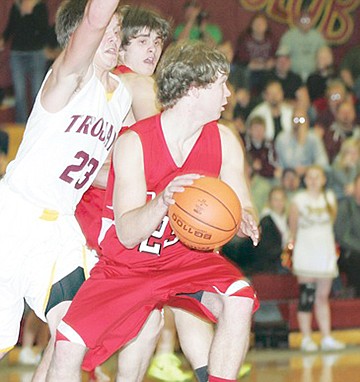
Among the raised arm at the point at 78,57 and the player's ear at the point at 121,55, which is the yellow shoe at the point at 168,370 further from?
the raised arm at the point at 78,57

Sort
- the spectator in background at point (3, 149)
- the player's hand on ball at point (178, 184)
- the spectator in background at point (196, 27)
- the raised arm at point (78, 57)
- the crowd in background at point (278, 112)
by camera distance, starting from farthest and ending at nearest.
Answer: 1. the spectator in background at point (196, 27)
2. the crowd in background at point (278, 112)
3. the spectator in background at point (3, 149)
4. the raised arm at point (78, 57)
5. the player's hand on ball at point (178, 184)

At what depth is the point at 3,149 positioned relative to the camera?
9633 mm

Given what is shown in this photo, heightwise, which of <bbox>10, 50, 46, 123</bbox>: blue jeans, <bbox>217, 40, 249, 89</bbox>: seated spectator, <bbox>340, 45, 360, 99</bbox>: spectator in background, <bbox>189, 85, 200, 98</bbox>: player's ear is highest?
<bbox>189, 85, 200, 98</bbox>: player's ear

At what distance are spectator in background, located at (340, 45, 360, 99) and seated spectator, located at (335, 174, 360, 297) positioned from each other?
5.46 ft

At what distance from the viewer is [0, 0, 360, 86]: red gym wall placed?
484 inches

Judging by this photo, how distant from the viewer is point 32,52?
1041 centimetres

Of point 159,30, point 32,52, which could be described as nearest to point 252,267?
point 32,52

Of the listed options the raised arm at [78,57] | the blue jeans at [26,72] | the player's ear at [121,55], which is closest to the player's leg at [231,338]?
the raised arm at [78,57]

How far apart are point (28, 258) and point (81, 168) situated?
0.50m

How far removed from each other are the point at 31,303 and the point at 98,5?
1.48m

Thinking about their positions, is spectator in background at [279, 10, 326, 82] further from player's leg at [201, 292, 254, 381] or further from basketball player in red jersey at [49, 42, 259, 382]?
player's leg at [201, 292, 254, 381]

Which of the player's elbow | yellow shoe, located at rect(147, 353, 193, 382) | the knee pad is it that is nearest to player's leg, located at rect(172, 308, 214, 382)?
the player's elbow

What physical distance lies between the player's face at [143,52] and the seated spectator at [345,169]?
5.32m

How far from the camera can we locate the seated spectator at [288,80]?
37.2 feet
